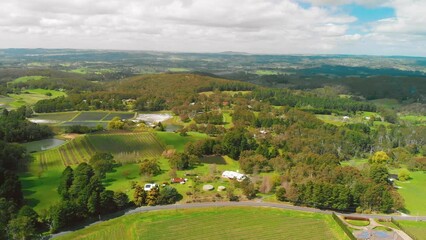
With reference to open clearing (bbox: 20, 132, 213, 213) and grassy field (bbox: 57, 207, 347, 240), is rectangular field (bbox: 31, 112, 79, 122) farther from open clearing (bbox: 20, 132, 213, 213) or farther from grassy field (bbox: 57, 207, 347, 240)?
grassy field (bbox: 57, 207, 347, 240)

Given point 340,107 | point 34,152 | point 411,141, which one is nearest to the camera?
point 34,152

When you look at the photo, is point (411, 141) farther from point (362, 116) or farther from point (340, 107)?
point (340, 107)

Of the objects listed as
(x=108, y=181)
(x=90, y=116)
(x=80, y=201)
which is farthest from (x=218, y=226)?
(x=90, y=116)

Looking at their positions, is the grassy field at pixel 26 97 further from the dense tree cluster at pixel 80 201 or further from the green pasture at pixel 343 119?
the green pasture at pixel 343 119

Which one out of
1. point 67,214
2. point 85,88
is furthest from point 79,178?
point 85,88

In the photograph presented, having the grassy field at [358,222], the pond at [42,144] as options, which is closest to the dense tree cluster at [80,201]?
the pond at [42,144]
